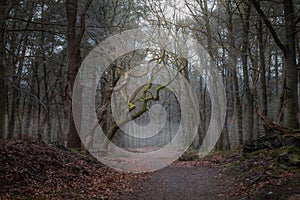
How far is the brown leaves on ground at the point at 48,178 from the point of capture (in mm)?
5547

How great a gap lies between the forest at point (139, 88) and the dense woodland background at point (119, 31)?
6cm

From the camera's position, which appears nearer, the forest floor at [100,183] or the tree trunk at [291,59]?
the forest floor at [100,183]

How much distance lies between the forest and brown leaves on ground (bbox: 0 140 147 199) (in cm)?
3

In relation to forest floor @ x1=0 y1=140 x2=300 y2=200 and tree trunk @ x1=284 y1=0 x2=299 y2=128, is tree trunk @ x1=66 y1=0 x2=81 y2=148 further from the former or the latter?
tree trunk @ x1=284 y1=0 x2=299 y2=128

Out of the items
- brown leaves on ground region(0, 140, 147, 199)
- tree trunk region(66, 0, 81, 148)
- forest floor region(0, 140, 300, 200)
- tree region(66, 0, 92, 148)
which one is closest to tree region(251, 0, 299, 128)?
forest floor region(0, 140, 300, 200)

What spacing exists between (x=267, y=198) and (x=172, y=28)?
17963 mm

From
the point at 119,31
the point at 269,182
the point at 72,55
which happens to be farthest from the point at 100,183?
the point at 119,31

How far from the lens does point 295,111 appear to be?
28.1 feet

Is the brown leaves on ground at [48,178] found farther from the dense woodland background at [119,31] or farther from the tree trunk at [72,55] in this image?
the tree trunk at [72,55]

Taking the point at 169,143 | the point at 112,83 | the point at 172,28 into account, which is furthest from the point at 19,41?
the point at 169,143

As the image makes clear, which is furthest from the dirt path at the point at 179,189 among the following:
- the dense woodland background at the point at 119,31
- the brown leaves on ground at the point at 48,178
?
the dense woodland background at the point at 119,31

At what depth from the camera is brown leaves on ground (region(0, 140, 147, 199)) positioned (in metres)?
5.55

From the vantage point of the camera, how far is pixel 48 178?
6.61 metres

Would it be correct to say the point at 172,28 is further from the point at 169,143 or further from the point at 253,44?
the point at 169,143
